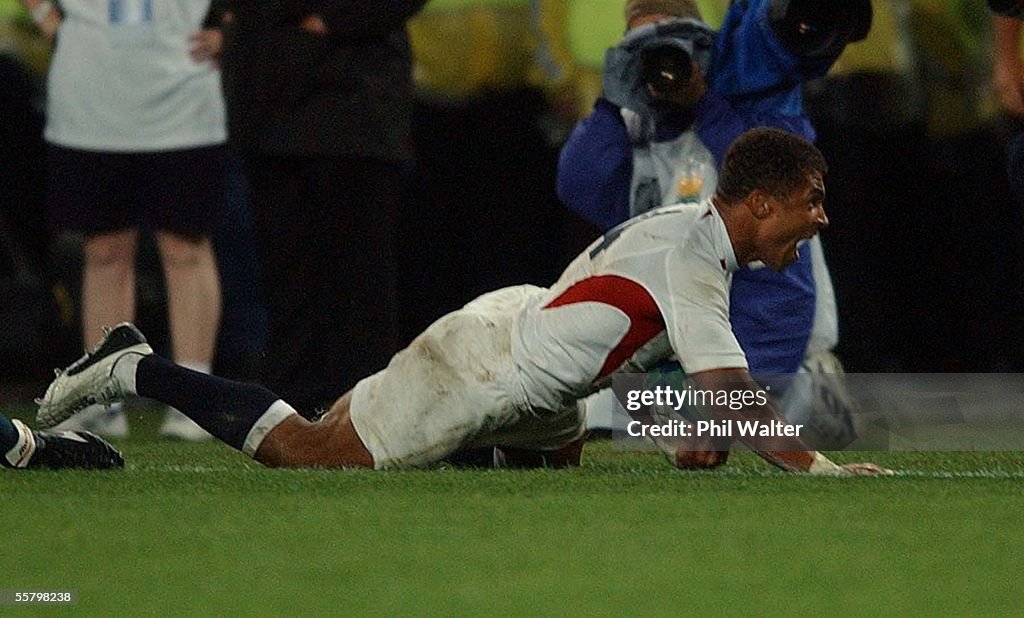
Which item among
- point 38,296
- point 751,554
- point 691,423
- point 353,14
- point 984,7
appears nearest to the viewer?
point 751,554

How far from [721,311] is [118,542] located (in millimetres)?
1704

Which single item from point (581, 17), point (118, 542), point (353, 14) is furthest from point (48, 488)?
point (581, 17)

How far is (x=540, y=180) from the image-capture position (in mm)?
9008

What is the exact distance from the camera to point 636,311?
5789 mm

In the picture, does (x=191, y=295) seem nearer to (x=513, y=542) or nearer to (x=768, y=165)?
(x=768, y=165)

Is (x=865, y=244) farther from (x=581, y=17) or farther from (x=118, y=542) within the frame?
(x=118, y=542)

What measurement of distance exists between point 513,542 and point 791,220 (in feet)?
4.85

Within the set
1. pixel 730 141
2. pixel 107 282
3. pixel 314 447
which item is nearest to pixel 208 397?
pixel 314 447

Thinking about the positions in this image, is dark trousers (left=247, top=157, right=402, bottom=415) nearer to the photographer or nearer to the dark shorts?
the dark shorts

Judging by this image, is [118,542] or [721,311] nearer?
[118,542]

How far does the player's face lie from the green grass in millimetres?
569

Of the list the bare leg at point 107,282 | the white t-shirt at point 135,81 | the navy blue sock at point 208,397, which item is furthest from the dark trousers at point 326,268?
the navy blue sock at point 208,397

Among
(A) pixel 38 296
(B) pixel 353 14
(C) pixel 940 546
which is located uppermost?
(B) pixel 353 14

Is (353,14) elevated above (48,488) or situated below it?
above
